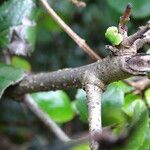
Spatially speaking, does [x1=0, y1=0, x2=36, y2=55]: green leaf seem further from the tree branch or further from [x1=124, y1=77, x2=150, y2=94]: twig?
[x1=124, y1=77, x2=150, y2=94]: twig

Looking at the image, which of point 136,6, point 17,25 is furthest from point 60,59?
point 17,25

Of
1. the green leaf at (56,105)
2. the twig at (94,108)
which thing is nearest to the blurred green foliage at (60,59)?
the green leaf at (56,105)

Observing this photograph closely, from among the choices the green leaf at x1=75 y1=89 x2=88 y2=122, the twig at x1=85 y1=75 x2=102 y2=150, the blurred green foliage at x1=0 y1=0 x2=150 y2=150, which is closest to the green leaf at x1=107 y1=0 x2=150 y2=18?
the blurred green foliage at x1=0 y1=0 x2=150 y2=150

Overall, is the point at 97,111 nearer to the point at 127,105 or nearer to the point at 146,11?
the point at 127,105

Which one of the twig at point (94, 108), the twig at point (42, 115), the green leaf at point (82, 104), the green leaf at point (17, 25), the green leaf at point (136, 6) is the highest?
the green leaf at point (136, 6)

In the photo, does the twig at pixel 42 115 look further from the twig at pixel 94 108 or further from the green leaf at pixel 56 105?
the twig at pixel 94 108
